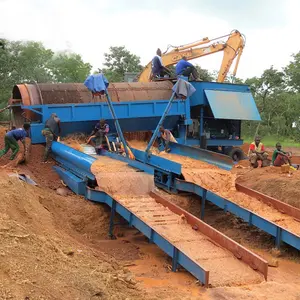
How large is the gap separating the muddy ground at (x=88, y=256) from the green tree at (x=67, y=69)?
30.3m

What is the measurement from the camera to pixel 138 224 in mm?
7203

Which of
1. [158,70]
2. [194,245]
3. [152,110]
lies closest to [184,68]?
[158,70]

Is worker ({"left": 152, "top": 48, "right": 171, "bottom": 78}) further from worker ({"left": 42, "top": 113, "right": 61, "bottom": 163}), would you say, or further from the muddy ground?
the muddy ground

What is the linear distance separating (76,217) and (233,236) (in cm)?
312

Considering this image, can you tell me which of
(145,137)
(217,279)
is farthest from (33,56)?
(217,279)

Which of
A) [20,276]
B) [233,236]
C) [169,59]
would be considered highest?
[169,59]

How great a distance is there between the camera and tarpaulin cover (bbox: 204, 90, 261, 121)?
13.3m

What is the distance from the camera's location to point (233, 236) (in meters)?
8.62

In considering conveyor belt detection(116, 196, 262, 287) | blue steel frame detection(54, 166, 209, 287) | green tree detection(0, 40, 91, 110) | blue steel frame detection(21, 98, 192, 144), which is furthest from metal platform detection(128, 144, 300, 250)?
green tree detection(0, 40, 91, 110)

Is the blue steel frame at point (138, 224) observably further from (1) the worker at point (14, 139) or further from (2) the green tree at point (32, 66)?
(2) the green tree at point (32, 66)

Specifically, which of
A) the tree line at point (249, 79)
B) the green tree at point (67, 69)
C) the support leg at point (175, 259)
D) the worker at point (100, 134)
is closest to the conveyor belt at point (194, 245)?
the support leg at point (175, 259)

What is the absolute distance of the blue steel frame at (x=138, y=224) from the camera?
5.75 metres

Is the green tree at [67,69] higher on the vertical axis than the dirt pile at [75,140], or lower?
higher

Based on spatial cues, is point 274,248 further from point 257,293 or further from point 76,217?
point 76,217
